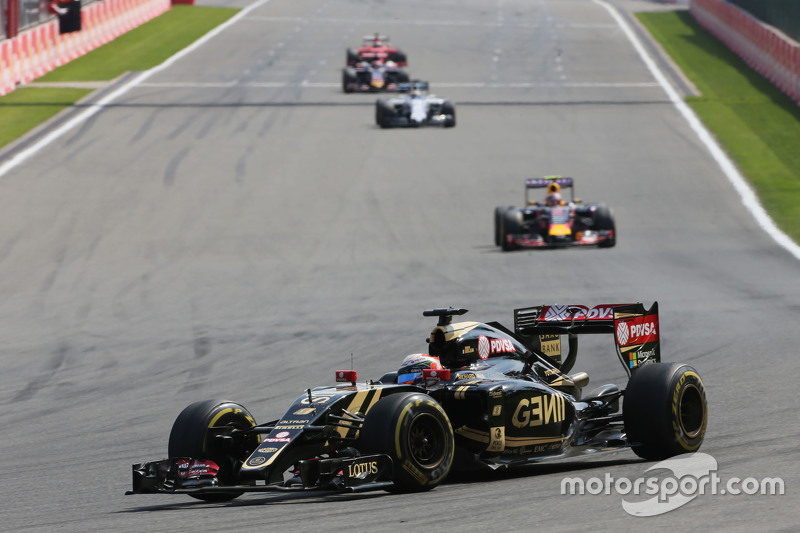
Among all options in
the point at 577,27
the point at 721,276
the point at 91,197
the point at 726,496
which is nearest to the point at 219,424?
the point at 726,496

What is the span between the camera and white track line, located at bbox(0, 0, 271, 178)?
35.3 meters

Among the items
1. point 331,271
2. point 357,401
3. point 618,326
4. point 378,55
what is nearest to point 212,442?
point 357,401

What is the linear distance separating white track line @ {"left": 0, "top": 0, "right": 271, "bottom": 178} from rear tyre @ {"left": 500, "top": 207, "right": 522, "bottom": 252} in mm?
14461

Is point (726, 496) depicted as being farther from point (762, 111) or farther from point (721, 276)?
point (762, 111)

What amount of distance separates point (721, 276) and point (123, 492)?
15.0 metres

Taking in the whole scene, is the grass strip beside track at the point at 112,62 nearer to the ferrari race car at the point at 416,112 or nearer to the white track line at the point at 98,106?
the white track line at the point at 98,106

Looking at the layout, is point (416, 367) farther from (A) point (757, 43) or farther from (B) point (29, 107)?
(A) point (757, 43)

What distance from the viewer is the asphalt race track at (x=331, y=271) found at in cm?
997

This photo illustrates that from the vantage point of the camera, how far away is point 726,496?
8.80 m

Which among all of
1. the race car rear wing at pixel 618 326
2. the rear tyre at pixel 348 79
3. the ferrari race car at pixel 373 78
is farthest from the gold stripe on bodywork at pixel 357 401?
the rear tyre at pixel 348 79

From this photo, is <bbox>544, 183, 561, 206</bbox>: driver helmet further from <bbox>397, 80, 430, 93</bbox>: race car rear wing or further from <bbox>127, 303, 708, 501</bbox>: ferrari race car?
<bbox>397, 80, 430, 93</bbox>: race car rear wing

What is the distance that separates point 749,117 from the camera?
41.1 m

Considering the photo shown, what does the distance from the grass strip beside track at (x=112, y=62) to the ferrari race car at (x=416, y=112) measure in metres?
10.6

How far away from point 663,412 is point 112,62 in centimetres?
4405
